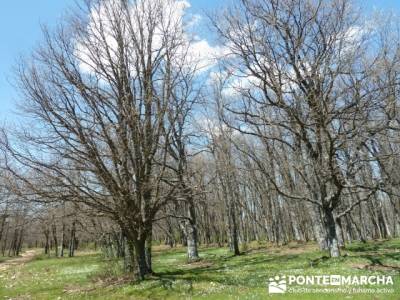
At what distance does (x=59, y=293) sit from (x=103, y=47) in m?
11.2

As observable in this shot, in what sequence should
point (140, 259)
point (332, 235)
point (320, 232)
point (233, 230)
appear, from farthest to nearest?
point (233, 230), point (320, 232), point (332, 235), point (140, 259)

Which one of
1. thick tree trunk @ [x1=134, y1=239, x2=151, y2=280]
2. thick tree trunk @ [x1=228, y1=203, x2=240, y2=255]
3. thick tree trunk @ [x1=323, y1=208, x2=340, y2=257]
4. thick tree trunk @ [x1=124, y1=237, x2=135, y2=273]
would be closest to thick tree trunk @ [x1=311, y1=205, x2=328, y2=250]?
thick tree trunk @ [x1=228, y1=203, x2=240, y2=255]

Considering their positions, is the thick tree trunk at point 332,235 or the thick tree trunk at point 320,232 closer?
the thick tree trunk at point 332,235

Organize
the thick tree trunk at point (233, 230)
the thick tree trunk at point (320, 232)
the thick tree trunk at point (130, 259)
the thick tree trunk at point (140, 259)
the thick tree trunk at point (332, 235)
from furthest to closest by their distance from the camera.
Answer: the thick tree trunk at point (233, 230), the thick tree trunk at point (320, 232), the thick tree trunk at point (332, 235), the thick tree trunk at point (130, 259), the thick tree trunk at point (140, 259)

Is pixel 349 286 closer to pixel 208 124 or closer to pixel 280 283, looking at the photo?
pixel 280 283

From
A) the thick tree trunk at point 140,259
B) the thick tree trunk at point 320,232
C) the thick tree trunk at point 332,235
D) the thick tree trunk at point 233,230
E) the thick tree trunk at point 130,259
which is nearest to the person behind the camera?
the thick tree trunk at point 140,259

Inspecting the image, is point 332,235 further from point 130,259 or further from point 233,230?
point 233,230

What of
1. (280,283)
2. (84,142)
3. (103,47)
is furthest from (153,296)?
(103,47)

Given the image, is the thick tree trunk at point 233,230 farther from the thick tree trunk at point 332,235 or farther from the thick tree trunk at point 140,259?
the thick tree trunk at point 140,259

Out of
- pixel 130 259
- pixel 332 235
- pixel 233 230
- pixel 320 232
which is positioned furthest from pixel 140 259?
pixel 320 232

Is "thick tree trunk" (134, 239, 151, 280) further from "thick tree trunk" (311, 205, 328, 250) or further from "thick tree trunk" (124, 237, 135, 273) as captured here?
"thick tree trunk" (311, 205, 328, 250)

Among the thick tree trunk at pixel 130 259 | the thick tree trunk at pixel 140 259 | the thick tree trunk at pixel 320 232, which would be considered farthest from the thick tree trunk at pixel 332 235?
the thick tree trunk at pixel 130 259

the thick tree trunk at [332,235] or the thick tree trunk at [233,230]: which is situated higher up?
the thick tree trunk at [233,230]

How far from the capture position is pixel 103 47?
18906 millimetres
